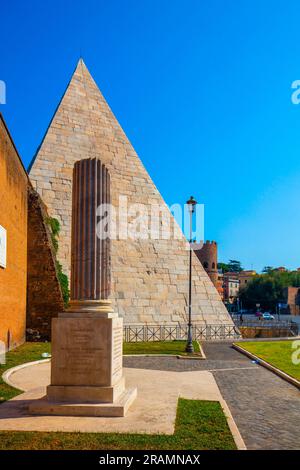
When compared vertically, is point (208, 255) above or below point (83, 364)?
above

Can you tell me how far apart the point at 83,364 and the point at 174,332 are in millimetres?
16581

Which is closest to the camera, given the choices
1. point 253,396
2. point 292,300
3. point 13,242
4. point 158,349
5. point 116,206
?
point 253,396

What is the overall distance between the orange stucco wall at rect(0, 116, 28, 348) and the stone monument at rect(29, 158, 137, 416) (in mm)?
7554

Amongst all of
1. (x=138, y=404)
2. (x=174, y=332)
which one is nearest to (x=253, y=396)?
(x=138, y=404)

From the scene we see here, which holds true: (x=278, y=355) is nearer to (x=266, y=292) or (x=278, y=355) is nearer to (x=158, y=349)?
(x=158, y=349)

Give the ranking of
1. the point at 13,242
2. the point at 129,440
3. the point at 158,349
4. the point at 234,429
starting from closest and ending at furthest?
the point at 129,440 → the point at 234,429 → the point at 13,242 → the point at 158,349

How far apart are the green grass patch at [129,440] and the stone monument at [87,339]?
1056mm

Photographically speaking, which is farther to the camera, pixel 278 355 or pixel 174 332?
pixel 174 332

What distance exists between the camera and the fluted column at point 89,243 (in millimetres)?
7820

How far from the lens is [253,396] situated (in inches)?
365

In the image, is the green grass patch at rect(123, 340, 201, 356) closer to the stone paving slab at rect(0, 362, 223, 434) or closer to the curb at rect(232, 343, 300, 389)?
the curb at rect(232, 343, 300, 389)

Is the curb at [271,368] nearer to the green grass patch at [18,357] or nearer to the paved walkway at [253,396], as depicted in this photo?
the paved walkway at [253,396]

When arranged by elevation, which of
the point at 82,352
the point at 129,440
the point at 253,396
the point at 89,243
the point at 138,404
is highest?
the point at 89,243

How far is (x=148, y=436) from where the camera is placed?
5.84m
